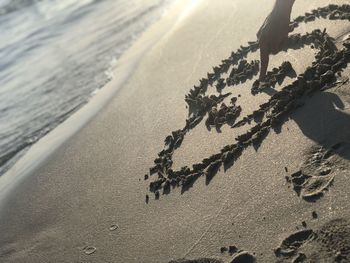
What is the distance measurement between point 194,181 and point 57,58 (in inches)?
202

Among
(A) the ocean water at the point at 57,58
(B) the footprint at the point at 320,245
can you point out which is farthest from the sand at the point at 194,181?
(A) the ocean water at the point at 57,58

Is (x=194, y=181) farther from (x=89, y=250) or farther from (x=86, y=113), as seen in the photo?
(x=86, y=113)

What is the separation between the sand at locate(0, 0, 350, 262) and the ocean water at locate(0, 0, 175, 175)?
0.60m

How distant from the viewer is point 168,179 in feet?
13.1

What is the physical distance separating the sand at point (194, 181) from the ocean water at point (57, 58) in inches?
23.7

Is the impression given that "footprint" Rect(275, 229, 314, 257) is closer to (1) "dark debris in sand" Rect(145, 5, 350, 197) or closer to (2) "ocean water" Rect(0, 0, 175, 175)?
(1) "dark debris in sand" Rect(145, 5, 350, 197)

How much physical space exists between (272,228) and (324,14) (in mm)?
3175

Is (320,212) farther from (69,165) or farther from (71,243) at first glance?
(69,165)

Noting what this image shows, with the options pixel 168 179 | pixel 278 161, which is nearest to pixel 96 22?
pixel 168 179

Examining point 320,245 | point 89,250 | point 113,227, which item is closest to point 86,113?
point 113,227

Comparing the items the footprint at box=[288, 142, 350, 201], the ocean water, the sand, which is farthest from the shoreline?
the footprint at box=[288, 142, 350, 201]

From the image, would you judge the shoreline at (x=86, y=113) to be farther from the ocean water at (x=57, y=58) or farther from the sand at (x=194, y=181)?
the ocean water at (x=57, y=58)

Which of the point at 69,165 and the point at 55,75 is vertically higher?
the point at 55,75

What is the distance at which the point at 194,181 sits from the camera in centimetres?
379
